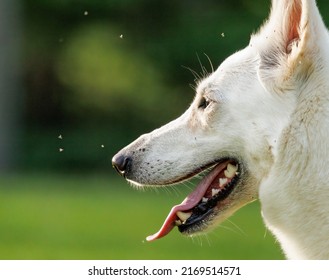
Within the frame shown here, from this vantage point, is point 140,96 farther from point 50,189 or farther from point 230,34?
point 50,189

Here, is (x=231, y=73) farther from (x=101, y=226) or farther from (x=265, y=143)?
(x=101, y=226)

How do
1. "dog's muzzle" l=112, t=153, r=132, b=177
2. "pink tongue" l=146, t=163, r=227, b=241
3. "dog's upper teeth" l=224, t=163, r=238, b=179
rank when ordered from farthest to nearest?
"dog's muzzle" l=112, t=153, r=132, b=177 → "pink tongue" l=146, t=163, r=227, b=241 → "dog's upper teeth" l=224, t=163, r=238, b=179

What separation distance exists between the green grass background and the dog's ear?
8.99 feet

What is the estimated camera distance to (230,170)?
495cm

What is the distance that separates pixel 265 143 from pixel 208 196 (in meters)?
0.56

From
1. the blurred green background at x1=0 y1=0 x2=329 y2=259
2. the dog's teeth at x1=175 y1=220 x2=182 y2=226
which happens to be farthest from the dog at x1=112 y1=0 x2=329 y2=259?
the blurred green background at x1=0 y1=0 x2=329 y2=259

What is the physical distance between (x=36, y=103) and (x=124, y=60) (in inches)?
98.6

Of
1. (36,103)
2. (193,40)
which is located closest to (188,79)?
(193,40)

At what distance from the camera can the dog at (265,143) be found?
4.44m

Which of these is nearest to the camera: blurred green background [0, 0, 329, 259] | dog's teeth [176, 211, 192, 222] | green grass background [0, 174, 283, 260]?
dog's teeth [176, 211, 192, 222]

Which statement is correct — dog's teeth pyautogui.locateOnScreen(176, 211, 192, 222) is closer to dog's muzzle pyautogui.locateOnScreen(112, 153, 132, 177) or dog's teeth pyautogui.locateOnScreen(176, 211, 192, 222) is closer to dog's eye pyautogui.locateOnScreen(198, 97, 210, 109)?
dog's muzzle pyautogui.locateOnScreen(112, 153, 132, 177)

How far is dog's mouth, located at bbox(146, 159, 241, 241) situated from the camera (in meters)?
4.94

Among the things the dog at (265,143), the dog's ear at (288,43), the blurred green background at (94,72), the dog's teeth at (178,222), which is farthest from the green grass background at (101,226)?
the dog's ear at (288,43)

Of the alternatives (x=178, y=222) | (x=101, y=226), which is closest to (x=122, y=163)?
(x=178, y=222)
